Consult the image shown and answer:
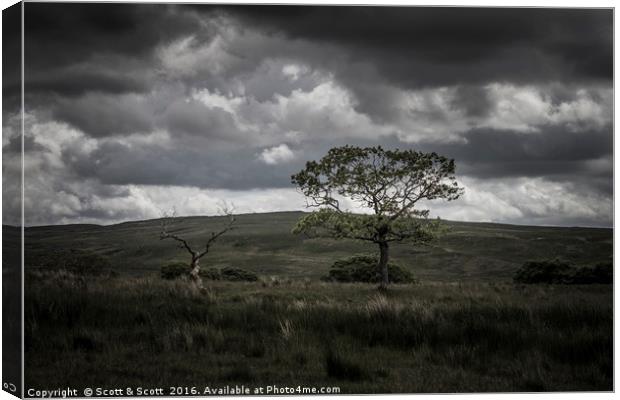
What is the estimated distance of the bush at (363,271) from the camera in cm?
3112

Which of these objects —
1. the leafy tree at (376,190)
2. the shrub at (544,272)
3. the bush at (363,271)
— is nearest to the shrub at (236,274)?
the bush at (363,271)

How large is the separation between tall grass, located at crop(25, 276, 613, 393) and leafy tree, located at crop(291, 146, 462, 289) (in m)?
11.7

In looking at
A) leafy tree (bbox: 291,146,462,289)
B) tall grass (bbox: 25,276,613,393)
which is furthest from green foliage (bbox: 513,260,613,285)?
tall grass (bbox: 25,276,613,393)

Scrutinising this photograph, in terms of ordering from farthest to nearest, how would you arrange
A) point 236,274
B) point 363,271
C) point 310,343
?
point 363,271
point 236,274
point 310,343

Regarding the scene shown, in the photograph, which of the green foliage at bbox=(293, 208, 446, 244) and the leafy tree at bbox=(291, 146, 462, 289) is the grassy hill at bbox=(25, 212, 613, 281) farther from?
the leafy tree at bbox=(291, 146, 462, 289)

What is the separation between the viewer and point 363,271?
3162 cm

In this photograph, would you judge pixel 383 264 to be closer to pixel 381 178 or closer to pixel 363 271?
pixel 381 178

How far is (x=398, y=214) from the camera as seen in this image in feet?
75.2

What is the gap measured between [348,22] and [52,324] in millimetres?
6623

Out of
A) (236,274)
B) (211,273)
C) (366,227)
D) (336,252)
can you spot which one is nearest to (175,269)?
(211,273)

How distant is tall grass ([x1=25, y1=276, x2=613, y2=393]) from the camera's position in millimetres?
8367

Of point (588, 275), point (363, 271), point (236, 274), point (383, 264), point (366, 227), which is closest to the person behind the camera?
point (383, 264)

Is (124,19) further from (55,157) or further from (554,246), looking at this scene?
(554,246)

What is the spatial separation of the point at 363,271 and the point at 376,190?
31.1 ft
